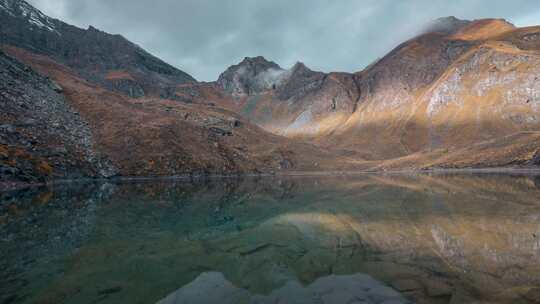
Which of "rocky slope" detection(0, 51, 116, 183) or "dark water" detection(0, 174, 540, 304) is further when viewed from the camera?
"rocky slope" detection(0, 51, 116, 183)

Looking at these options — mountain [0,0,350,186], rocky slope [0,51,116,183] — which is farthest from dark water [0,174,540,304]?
mountain [0,0,350,186]

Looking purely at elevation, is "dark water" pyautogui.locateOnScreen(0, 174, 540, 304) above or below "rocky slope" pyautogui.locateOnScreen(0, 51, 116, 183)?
below

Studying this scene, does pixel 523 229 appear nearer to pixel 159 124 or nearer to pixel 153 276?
pixel 153 276

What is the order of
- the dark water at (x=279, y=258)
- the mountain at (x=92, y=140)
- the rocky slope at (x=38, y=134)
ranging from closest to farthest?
the dark water at (x=279, y=258), the rocky slope at (x=38, y=134), the mountain at (x=92, y=140)

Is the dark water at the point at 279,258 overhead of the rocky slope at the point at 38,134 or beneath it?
beneath

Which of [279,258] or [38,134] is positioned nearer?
[279,258]

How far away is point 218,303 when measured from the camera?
1062 centimetres

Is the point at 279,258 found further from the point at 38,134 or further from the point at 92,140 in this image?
the point at 92,140

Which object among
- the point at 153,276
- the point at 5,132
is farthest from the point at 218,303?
the point at 5,132

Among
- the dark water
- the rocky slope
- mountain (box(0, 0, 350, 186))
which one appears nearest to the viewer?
the dark water

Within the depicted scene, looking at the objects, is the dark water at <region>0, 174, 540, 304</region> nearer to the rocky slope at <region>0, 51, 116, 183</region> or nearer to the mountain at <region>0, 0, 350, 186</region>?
the rocky slope at <region>0, 51, 116, 183</region>

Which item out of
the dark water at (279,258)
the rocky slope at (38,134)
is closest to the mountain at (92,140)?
the rocky slope at (38,134)

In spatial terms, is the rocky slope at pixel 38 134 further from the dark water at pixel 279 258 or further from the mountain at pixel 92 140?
the dark water at pixel 279 258

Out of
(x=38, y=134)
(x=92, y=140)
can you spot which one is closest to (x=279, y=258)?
(x=38, y=134)
